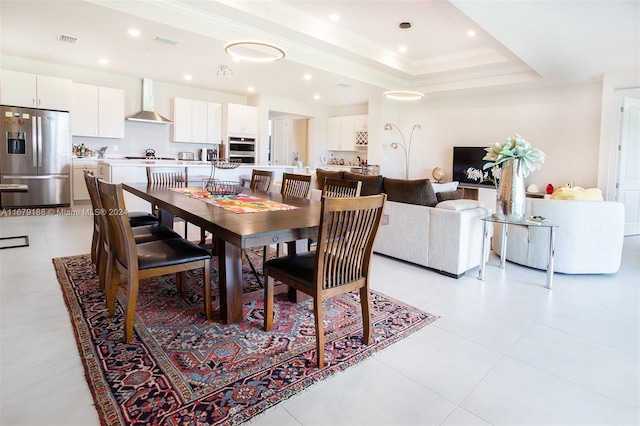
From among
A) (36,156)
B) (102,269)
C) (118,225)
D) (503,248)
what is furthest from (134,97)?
(503,248)

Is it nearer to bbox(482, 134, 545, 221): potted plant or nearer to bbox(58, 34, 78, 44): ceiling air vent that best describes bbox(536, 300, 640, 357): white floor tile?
bbox(482, 134, 545, 221): potted plant

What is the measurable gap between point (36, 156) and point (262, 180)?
188 inches

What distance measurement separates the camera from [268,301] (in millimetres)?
2279

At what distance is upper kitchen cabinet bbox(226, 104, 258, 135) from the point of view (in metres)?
8.40

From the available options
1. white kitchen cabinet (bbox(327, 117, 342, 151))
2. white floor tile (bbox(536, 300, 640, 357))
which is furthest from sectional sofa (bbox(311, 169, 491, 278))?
white kitchen cabinet (bbox(327, 117, 342, 151))

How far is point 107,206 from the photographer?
7.53 feet

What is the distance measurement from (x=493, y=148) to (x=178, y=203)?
291cm

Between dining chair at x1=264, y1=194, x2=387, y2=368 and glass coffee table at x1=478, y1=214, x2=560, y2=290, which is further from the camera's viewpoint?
glass coffee table at x1=478, y1=214, x2=560, y2=290

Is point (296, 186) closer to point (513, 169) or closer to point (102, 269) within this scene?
point (102, 269)

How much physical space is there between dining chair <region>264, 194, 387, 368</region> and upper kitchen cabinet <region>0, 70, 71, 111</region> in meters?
6.41

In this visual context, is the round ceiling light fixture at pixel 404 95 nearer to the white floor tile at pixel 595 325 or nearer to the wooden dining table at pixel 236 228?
the wooden dining table at pixel 236 228

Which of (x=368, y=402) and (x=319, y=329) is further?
(x=319, y=329)

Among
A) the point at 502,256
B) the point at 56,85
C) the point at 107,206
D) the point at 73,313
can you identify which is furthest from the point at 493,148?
the point at 56,85

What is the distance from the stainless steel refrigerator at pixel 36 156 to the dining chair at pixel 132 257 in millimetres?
5239
